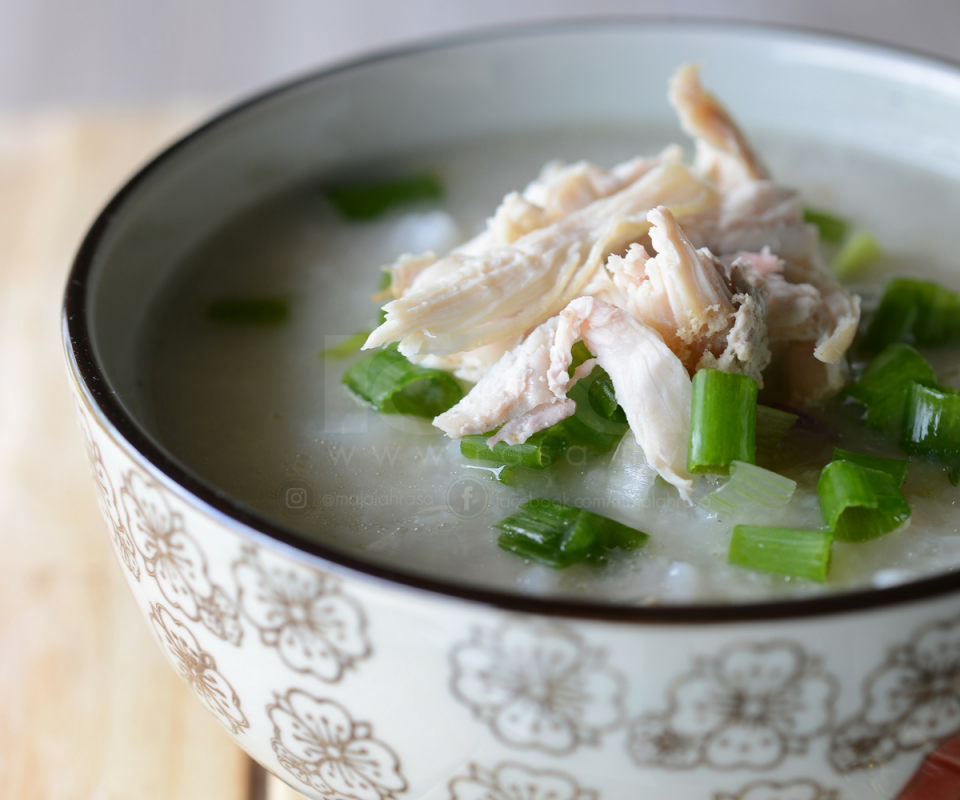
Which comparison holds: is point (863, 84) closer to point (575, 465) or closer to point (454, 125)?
point (454, 125)

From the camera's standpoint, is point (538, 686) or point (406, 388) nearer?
point (538, 686)

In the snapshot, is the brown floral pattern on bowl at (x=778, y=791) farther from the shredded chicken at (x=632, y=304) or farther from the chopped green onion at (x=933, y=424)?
the chopped green onion at (x=933, y=424)

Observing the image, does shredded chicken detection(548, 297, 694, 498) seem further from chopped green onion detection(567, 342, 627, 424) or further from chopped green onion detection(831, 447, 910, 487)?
chopped green onion detection(831, 447, 910, 487)

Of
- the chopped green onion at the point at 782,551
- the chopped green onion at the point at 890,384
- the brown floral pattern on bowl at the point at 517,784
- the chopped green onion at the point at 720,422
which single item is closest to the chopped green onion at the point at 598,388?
the chopped green onion at the point at 720,422

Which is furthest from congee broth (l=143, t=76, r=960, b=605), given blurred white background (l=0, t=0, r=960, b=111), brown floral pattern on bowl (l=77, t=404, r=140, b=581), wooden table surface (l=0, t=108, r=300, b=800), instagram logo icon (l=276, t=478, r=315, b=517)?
blurred white background (l=0, t=0, r=960, b=111)

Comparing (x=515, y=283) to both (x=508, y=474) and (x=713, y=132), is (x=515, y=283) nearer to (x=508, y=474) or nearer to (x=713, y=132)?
(x=508, y=474)

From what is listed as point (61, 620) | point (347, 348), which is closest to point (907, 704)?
point (347, 348)

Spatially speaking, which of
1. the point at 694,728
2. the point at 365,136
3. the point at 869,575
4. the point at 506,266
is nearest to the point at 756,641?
the point at 694,728
